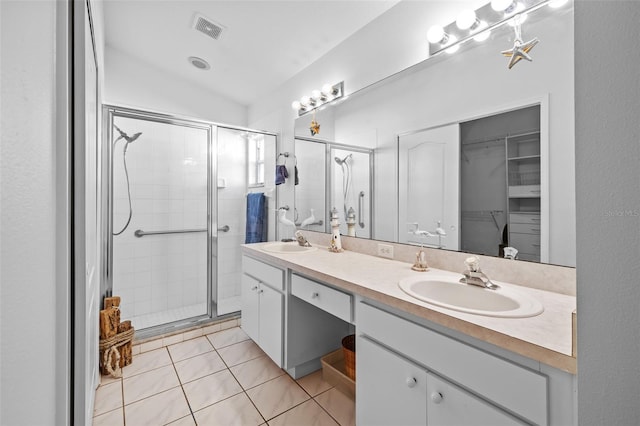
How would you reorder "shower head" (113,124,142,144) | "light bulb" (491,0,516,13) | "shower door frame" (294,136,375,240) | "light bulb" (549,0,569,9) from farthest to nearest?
"shower head" (113,124,142,144)
"shower door frame" (294,136,375,240)
"light bulb" (491,0,516,13)
"light bulb" (549,0,569,9)

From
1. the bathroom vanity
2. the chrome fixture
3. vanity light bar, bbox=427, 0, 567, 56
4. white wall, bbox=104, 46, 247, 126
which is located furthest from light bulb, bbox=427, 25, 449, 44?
white wall, bbox=104, 46, 247, 126

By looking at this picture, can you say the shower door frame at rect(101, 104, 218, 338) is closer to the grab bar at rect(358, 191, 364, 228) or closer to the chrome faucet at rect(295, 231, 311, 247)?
the chrome faucet at rect(295, 231, 311, 247)

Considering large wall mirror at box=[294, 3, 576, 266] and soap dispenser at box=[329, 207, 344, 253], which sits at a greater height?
large wall mirror at box=[294, 3, 576, 266]

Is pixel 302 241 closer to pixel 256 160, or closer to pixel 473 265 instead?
pixel 256 160

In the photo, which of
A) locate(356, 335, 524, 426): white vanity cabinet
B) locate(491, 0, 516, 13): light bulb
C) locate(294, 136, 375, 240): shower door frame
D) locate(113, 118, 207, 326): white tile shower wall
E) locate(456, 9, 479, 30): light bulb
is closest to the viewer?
locate(356, 335, 524, 426): white vanity cabinet

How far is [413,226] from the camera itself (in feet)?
5.49

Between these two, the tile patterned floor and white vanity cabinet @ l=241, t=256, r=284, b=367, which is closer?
the tile patterned floor

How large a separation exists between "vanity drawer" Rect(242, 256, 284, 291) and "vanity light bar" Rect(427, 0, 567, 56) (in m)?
1.58

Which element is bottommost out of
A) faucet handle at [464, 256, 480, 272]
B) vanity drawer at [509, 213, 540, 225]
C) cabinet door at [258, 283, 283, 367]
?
cabinet door at [258, 283, 283, 367]

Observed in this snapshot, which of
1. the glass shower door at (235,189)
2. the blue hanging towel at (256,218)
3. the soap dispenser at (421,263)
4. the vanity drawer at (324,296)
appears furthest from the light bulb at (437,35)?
the blue hanging towel at (256,218)

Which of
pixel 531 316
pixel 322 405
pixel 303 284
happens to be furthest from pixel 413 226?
pixel 322 405

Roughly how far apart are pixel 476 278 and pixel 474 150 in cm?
62

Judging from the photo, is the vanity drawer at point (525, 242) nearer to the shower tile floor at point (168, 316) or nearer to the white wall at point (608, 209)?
the white wall at point (608, 209)

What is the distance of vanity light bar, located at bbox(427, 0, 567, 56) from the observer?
3.98 feet
